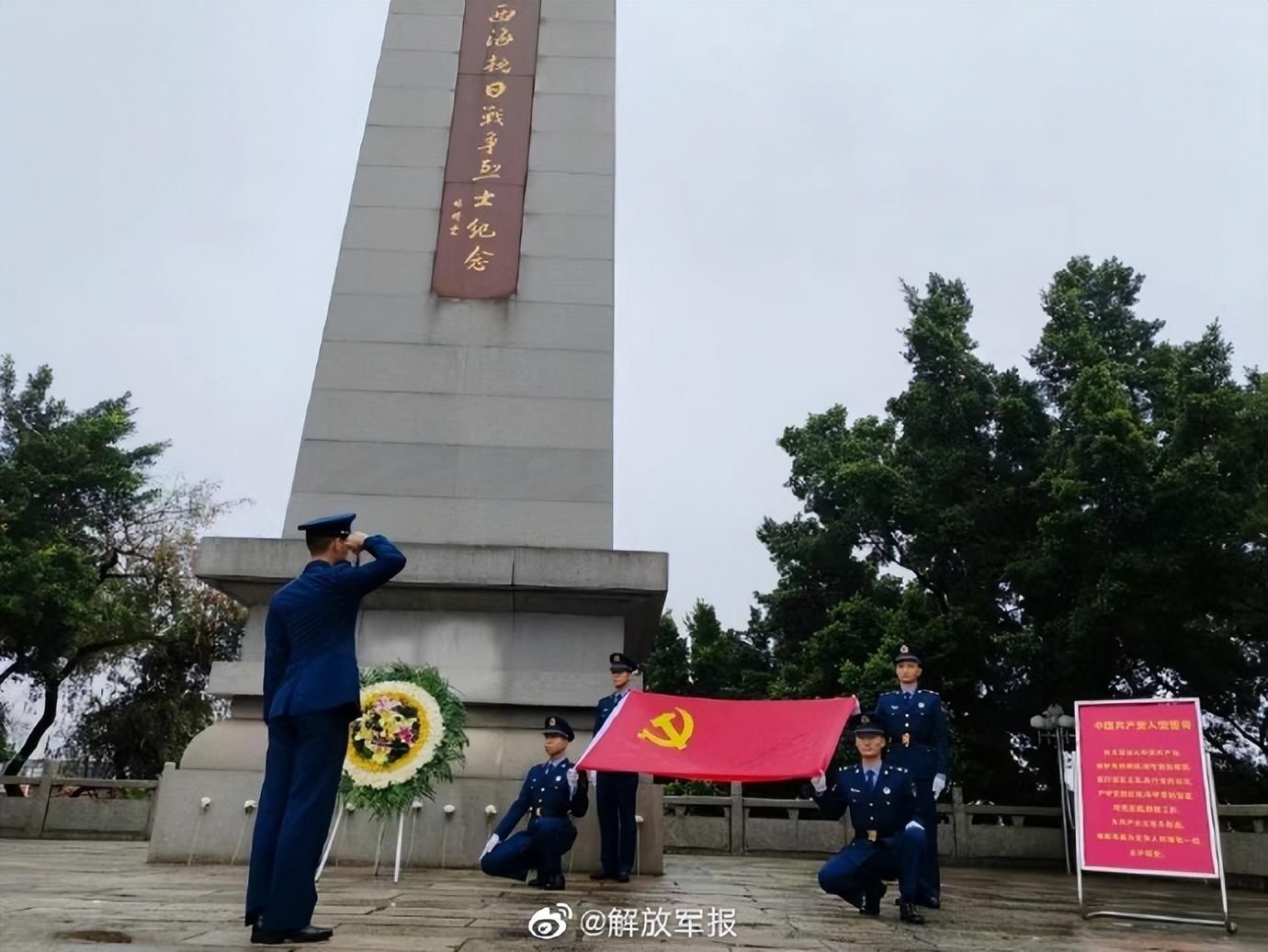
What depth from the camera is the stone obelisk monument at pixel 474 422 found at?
6.57 metres

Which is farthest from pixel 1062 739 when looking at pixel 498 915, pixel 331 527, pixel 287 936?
pixel 287 936

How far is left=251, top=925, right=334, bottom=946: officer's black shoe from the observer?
310 cm

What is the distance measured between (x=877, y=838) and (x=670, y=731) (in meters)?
1.11

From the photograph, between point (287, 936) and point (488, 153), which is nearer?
point (287, 936)

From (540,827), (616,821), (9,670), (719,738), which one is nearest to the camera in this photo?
(719,738)

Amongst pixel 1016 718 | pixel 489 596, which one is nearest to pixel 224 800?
pixel 489 596

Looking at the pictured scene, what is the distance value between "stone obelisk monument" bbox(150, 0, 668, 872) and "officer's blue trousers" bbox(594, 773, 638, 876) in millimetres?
357

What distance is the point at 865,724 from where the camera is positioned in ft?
16.3

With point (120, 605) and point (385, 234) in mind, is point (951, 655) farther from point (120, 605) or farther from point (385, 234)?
point (120, 605)

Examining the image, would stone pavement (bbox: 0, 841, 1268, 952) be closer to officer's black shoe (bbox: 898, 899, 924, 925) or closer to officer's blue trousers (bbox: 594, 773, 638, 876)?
officer's black shoe (bbox: 898, 899, 924, 925)

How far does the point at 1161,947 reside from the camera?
3852mm

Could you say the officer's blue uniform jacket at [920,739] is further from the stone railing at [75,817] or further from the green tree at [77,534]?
the green tree at [77,534]

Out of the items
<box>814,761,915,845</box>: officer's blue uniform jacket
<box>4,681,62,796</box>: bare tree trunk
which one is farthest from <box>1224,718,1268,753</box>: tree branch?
<box>4,681,62,796</box>: bare tree trunk

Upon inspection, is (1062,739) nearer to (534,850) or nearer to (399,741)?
(534,850)
